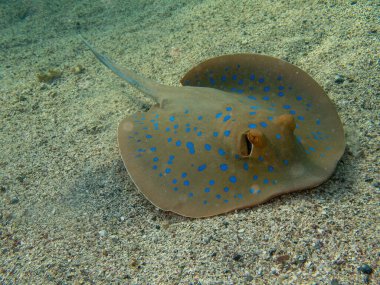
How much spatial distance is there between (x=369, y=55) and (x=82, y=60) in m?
4.80

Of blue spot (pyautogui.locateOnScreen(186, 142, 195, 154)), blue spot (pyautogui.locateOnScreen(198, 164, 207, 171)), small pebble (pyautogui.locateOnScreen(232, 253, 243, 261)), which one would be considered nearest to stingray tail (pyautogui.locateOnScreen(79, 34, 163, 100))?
blue spot (pyautogui.locateOnScreen(186, 142, 195, 154))

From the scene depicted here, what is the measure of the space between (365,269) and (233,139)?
1.41m

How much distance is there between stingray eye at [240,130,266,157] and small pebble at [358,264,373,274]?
44.2 inches

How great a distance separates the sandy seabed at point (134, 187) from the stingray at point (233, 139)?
0.20m

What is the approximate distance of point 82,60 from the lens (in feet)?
20.7

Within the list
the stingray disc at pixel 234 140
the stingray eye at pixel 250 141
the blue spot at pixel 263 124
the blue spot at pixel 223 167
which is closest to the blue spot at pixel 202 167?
the stingray disc at pixel 234 140

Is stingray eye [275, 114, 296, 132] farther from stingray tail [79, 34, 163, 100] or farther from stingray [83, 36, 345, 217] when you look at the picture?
stingray tail [79, 34, 163, 100]

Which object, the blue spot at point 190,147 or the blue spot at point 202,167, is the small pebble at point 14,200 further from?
the blue spot at point 202,167

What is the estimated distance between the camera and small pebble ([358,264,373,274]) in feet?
7.02

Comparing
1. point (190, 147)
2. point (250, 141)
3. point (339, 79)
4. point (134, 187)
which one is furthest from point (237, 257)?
point (339, 79)

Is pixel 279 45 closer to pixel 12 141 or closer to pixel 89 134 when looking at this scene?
pixel 89 134

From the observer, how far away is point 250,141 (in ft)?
9.32

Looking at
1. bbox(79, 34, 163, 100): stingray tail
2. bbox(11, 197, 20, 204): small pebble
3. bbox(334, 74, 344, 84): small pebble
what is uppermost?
bbox(79, 34, 163, 100): stingray tail

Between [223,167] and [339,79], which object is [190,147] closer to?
[223,167]
